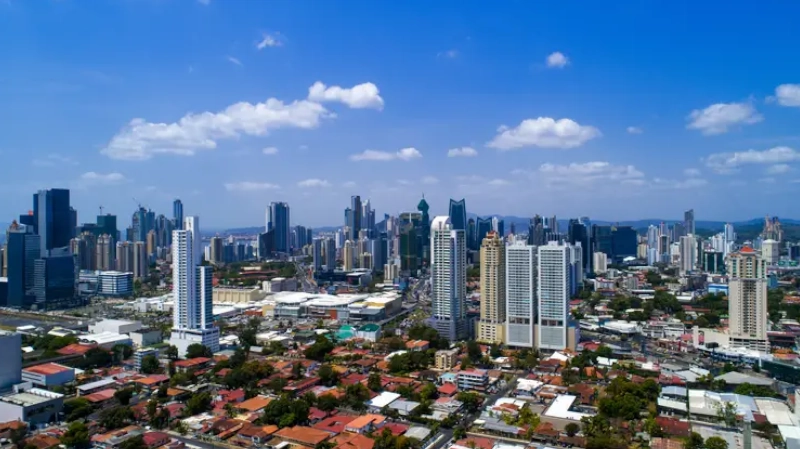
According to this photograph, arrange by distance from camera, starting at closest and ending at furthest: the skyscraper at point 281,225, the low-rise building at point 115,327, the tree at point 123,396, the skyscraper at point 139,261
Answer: the tree at point 123,396 < the low-rise building at point 115,327 < the skyscraper at point 139,261 < the skyscraper at point 281,225

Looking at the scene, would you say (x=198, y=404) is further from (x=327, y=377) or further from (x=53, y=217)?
(x=53, y=217)

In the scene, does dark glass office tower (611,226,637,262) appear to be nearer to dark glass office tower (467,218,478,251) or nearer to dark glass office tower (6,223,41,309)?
dark glass office tower (467,218,478,251)

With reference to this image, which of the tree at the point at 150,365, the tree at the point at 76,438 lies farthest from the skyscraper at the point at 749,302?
the tree at the point at 76,438

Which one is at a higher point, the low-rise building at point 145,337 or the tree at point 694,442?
the low-rise building at point 145,337

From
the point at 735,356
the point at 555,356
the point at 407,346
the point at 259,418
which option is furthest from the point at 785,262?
the point at 259,418

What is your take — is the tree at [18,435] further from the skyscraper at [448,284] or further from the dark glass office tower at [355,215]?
the dark glass office tower at [355,215]
